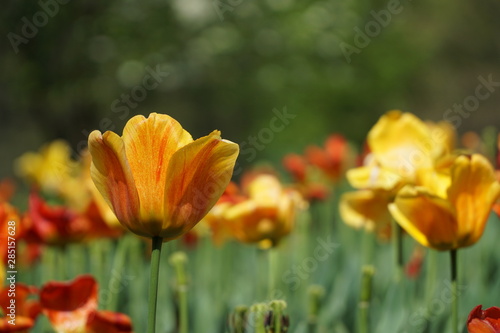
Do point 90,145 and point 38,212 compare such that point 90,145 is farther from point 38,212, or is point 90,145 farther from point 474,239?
point 38,212

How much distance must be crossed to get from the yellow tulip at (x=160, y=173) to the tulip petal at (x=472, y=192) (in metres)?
0.35

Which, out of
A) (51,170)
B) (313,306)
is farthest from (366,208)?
(51,170)

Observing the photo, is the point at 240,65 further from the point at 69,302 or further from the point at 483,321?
the point at 483,321

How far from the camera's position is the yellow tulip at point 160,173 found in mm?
813

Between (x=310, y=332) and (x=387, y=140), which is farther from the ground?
(x=387, y=140)

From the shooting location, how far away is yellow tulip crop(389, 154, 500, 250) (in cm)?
98

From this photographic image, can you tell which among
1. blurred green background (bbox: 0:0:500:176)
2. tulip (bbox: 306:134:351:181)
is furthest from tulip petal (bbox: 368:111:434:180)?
blurred green background (bbox: 0:0:500:176)

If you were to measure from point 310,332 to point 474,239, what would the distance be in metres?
0.38

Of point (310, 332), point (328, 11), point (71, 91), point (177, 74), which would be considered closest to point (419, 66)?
point (328, 11)

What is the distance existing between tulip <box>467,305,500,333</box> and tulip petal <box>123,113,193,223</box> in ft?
1.21

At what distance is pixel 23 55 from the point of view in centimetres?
885

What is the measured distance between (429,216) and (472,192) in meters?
0.07

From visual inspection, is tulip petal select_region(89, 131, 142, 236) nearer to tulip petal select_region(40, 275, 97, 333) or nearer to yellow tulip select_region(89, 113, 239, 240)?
yellow tulip select_region(89, 113, 239, 240)

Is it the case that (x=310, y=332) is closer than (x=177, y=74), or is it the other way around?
(x=310, y=332)
